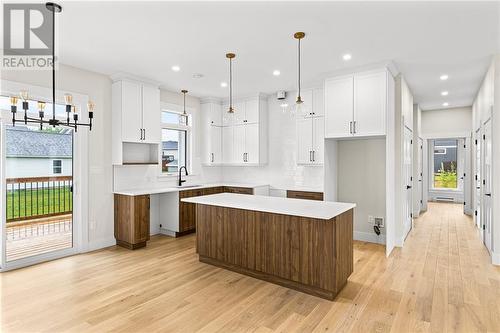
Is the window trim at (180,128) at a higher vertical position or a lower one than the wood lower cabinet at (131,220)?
higher

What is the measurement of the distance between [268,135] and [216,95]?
54.6 inches

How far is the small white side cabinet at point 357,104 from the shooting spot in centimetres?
407

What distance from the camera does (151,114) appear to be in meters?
5.07

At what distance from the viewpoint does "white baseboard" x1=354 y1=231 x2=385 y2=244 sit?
478 centimetres

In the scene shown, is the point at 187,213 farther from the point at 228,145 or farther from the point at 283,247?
the point at 283,247

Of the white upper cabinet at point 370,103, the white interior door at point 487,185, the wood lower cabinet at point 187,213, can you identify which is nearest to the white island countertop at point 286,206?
the white upper cabinet at point 370,103

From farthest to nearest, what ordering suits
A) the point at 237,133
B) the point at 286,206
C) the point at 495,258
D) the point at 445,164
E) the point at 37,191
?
the point at 445,164, the point at 237,133, the point at 37,191, the point at 495,258, the point at 286,206

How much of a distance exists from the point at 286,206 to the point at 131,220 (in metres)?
2.59

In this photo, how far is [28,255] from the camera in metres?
3.87

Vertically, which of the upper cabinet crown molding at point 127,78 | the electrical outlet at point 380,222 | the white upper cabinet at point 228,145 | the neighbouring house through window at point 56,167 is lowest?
the electrical outlet at point 380,222

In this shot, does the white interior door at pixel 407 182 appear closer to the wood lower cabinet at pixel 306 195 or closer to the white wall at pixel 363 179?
the white wall at pixel 363 179

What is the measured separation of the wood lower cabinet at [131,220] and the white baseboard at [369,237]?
355 cm

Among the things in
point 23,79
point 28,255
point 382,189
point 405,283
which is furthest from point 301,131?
point 28,255

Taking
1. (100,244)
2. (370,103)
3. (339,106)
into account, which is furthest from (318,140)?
(100,244)
